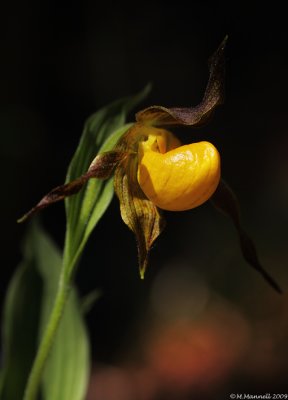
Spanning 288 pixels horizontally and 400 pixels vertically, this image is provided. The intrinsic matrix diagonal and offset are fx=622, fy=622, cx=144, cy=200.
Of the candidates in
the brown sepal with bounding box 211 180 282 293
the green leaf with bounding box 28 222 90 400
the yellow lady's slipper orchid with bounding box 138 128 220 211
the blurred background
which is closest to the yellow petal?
the yellow lady's slipper orchid with bounding box 138 128 220 211

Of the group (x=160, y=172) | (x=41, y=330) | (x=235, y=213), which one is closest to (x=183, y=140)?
(x=41, y=330)

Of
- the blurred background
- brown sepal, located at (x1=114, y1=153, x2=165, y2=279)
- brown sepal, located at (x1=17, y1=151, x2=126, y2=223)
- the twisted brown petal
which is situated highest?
the twisted brown petal

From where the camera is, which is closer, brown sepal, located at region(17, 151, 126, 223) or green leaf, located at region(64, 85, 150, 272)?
brown sepal, located at region(17, 151, 126, 223)

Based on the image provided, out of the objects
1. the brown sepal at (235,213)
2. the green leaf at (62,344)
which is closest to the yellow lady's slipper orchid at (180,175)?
the brown sepal at (235,213)

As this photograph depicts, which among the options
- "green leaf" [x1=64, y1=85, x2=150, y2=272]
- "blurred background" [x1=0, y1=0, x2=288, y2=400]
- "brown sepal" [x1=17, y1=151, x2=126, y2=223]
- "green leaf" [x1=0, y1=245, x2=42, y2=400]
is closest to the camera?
"brown sepal" [x1=17, y1=151, x2=126, y2=223]

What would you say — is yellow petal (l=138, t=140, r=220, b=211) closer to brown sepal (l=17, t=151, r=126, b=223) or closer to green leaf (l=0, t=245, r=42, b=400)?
brown sepal (l=17, t=151, r=126, b=223)

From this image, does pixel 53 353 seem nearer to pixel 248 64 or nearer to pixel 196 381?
pixel 196 381
